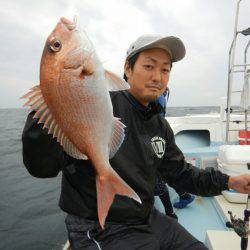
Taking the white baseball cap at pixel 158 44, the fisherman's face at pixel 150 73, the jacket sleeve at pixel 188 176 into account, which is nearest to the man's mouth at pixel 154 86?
the fisherman's face at pixel 150 73

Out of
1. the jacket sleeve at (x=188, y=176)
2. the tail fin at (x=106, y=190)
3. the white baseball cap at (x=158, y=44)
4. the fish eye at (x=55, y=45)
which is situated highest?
the white baseball cap at (x=158, y=44)

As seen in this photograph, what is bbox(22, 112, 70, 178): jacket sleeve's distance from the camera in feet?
5.46

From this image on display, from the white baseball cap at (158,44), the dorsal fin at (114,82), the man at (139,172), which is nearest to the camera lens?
the dorsal fin at (114,82)

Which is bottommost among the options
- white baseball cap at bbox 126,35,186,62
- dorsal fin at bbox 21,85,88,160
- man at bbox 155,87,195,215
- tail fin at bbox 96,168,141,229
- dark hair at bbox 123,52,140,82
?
man at bbox 155,87,195,215

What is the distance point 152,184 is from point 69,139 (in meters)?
1.24

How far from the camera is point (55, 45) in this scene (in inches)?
53.0

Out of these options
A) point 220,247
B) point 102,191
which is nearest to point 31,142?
point 102,191

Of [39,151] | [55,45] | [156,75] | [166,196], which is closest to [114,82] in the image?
[55,45]

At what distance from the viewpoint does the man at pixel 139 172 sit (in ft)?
7.13

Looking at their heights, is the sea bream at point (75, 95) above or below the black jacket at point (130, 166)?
above

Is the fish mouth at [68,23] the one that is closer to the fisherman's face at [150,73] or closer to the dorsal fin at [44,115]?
the dorsal fin at [44,115]

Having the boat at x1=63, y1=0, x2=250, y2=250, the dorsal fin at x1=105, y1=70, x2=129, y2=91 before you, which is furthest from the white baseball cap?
the boat at x1=63, y1=0, x2=250, y2=250

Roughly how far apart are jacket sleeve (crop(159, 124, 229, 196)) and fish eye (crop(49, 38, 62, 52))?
5.73ft

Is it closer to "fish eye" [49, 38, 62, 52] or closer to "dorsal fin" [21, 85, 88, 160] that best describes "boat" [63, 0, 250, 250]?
"dorsal fin" [21, 85, 88, 160]
